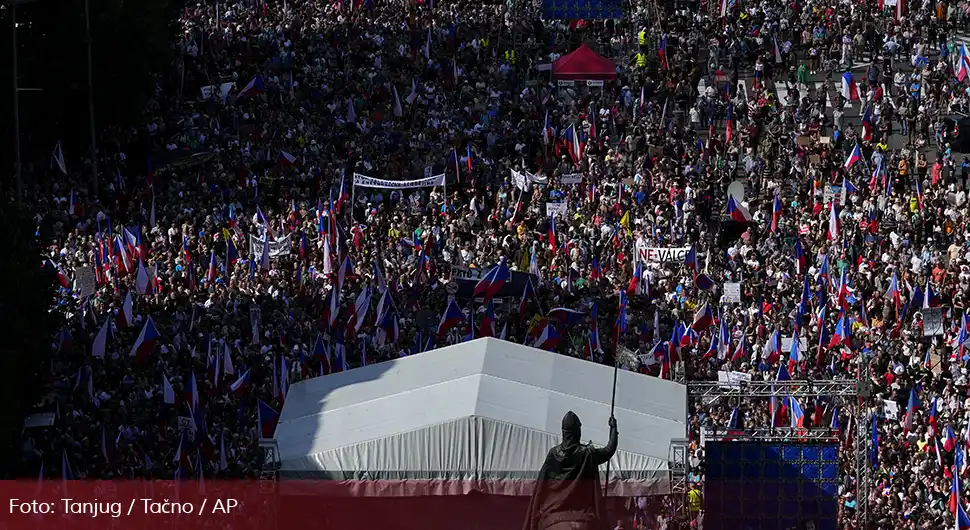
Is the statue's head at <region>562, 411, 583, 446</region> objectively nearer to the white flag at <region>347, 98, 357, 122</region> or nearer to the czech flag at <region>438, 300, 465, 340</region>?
the czech flag at <region>438, 300, 465, 340</region>

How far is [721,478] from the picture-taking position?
51719mm

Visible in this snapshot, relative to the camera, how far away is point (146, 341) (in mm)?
60031

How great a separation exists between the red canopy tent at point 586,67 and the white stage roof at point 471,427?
25944 millimetres

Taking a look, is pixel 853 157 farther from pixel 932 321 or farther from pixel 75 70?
pixel 75 70

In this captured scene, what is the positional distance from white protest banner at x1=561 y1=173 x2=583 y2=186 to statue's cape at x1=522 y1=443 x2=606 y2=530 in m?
37.8

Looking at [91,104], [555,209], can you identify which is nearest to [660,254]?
[555,209]

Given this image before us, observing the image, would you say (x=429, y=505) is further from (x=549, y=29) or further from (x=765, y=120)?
(x=549, y=29)

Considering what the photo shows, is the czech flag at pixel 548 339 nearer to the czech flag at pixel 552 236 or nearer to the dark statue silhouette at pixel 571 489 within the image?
the czech flag at pixel 552 236

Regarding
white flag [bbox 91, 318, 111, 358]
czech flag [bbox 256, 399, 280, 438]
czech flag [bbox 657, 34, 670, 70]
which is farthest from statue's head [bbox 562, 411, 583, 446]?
czech flag [bbox 657, 34, 670, 70]

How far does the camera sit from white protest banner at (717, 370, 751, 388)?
54.2 metres

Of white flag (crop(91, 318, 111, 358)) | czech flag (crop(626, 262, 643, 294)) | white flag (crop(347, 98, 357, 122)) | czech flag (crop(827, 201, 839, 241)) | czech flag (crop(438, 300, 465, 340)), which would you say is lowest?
white flag (crop(91, 318, 111, 358))

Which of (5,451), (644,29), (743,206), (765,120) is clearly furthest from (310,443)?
(644,29)

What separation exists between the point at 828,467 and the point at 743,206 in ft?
63.5

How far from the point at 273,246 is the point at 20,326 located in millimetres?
12445
